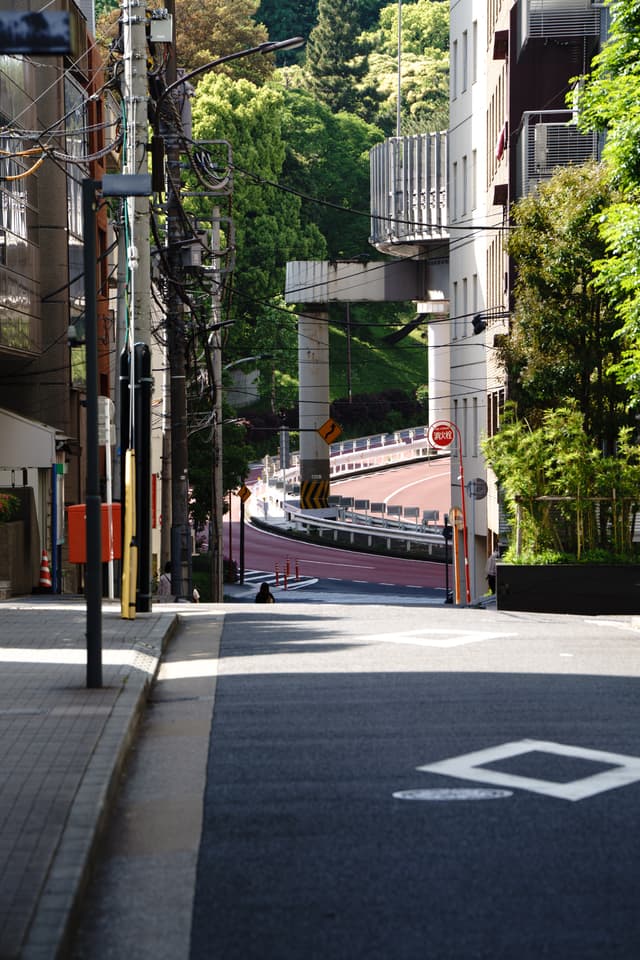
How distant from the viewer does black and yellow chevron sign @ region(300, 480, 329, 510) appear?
73875 mm

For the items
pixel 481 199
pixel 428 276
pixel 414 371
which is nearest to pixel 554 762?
pixel 481 199

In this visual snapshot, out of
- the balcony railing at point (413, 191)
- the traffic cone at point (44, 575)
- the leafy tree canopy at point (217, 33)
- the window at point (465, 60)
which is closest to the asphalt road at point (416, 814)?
the traffic cone at point (44, 575)

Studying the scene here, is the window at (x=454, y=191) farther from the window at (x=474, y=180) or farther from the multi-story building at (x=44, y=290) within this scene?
the multi-story building at (x=44, y=290)

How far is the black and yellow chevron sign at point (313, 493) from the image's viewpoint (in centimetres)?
7388

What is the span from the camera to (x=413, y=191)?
6284cm

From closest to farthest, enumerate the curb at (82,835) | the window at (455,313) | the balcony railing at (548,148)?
the curb at (82,835) → the balcony railing at (548,148) → the window at (455,313)

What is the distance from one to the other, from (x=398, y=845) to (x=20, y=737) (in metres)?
3.51

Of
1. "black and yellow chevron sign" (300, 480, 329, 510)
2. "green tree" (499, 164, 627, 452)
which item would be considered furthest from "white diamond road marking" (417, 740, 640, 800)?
"black and yellow chevron sign" (300, 480, 329, 510)

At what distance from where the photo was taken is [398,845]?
26.8 ft

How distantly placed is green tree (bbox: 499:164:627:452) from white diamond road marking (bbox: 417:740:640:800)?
62.0ft

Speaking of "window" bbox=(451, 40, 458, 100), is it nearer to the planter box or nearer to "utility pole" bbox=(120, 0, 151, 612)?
the planter box

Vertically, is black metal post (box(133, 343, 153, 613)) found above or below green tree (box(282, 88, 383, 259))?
below

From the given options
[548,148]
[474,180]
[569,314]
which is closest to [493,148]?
[474,180]

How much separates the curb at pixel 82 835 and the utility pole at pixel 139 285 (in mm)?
8953
